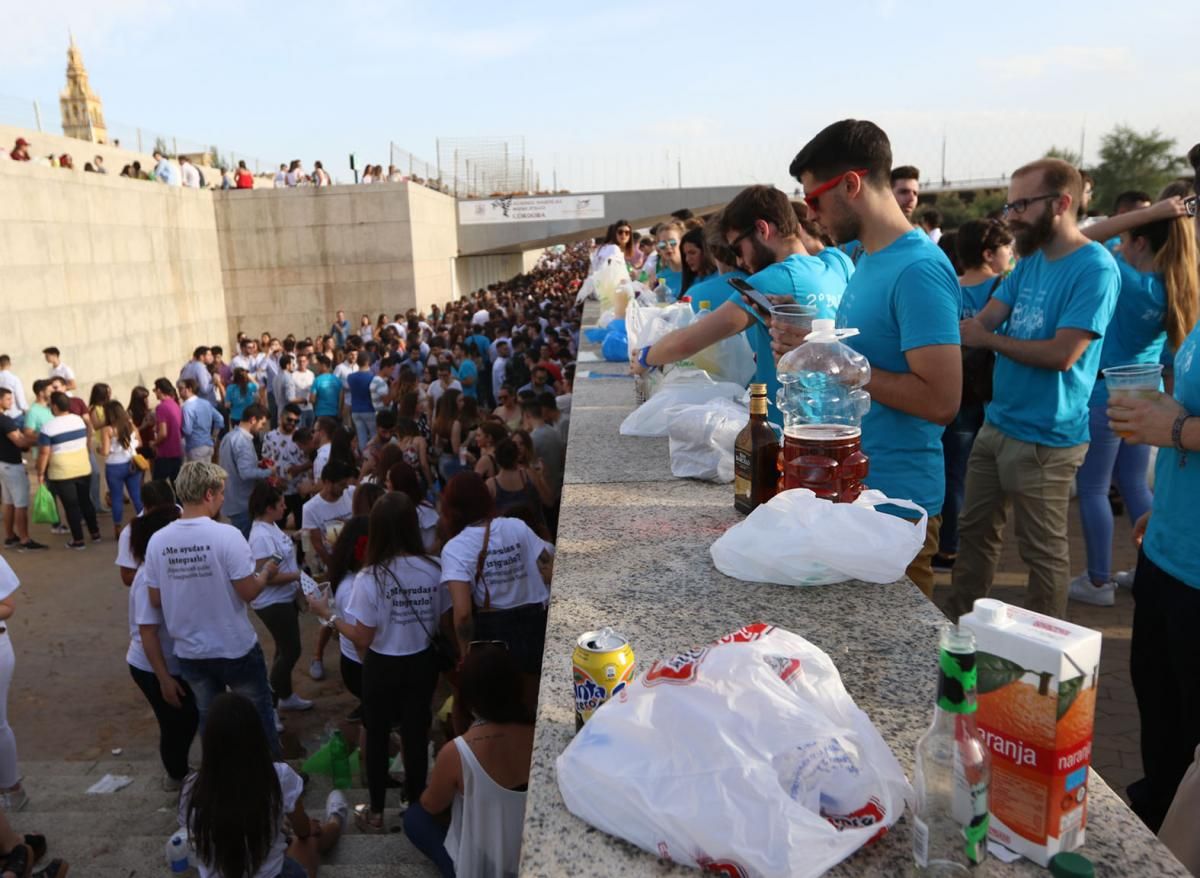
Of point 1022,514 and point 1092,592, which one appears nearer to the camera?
point 1022,514

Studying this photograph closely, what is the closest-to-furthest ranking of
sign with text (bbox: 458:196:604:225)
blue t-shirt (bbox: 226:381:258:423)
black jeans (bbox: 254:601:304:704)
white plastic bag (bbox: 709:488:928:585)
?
white plastic bag (bbox: 709:488:928:585), black jeans (bbox: 254:601:304:704), blue t-shirt (bbox: 226:381:258:423), sign with text (bbox: 458:196:604:225)

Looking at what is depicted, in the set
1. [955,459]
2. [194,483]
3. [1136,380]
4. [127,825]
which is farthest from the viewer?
[955,459]

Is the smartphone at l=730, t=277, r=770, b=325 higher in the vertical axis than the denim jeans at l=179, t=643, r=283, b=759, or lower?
higher

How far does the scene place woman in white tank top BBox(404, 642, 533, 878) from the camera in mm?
2951

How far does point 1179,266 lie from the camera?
4.24 m

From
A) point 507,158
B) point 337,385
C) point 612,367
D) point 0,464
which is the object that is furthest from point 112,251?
point 507,158

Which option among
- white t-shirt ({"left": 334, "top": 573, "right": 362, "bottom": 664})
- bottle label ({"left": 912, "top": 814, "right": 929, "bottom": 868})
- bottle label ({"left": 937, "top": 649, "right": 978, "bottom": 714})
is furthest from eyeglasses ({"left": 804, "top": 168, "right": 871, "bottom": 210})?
white t-shirt ({"left": 334, "top": 573, "right": 362, "bottom": 664})

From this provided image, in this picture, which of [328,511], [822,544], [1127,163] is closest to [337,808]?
[328,511]

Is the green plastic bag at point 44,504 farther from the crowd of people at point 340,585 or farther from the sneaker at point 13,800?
the sneaker at point 13,800

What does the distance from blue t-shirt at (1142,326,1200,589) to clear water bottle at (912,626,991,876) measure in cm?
156

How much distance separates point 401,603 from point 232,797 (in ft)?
4.25

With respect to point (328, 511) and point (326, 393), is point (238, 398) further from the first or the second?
point (328, 511)

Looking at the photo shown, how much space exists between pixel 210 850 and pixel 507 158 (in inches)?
1557

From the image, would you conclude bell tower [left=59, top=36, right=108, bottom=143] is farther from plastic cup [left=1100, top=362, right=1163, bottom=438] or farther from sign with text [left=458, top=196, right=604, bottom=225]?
plastic cup [left=1100, top=362, right=1163, bottom=438]
